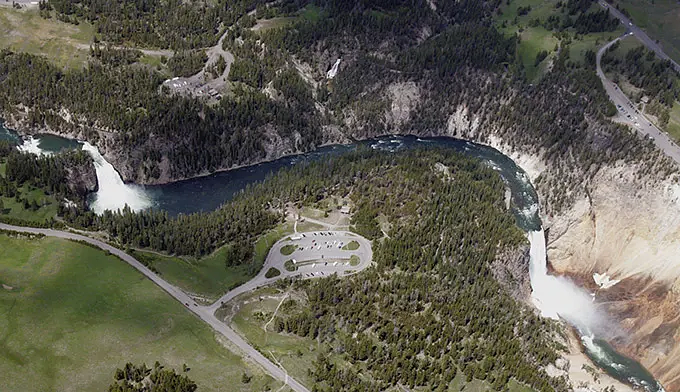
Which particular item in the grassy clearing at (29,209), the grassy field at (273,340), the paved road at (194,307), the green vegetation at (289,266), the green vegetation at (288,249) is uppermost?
the green vegetation at (288,249)

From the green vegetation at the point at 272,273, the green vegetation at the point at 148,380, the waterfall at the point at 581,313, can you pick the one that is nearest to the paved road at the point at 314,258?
the green vegetation at the point at 272,273

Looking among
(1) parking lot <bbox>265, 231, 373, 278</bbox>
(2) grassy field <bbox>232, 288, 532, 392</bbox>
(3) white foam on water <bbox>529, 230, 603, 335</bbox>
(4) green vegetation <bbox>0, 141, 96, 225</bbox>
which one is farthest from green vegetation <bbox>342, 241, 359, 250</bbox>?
(4) green vegetation <bbox>0, 141, 96, 225</bbox>

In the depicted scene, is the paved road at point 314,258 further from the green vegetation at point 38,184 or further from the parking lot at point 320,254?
the green vegetation at point 38,184

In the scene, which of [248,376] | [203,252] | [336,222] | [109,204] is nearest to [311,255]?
[336,222]

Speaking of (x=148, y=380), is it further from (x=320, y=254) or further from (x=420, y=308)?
(x=420, y=308)

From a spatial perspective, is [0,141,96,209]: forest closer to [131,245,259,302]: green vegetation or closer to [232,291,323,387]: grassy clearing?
[131,245,259,302]: green vegetation

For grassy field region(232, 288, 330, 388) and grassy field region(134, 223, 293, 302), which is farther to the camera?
grassy field region(134, 223, 293, 302)

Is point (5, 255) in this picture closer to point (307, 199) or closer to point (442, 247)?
point (307, 199)
